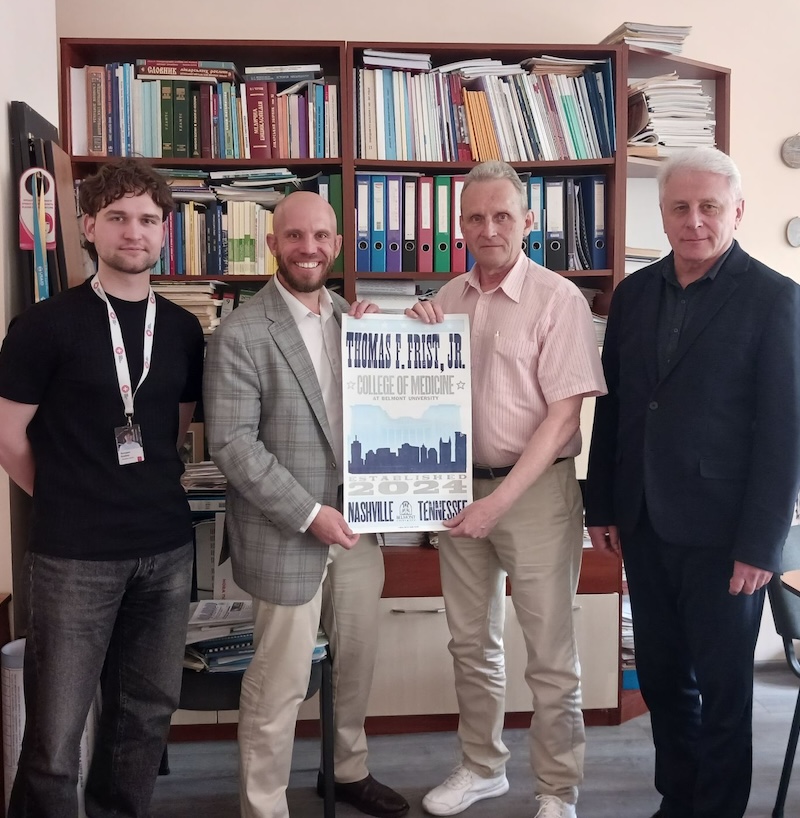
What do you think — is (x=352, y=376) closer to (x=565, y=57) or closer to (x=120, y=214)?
(x=120, y=214)

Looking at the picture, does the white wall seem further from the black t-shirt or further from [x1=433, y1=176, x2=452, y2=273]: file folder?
[x1=433, y1=176, x2=452, y2=273]: file folder

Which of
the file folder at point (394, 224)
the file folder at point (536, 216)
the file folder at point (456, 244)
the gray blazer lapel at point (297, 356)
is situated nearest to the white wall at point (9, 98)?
the gray blazer lapel at point (297, 356)

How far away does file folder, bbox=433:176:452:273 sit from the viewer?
2.75 metres

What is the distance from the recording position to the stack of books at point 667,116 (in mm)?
2793

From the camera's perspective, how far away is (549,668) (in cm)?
201

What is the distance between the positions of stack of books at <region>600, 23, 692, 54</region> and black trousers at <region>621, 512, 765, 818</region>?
1.83 metres

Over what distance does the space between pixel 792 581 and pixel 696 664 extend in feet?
1.10

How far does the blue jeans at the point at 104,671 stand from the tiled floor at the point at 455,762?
19.6 inches

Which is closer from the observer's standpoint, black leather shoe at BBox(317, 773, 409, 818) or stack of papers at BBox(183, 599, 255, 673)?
stack of papers at BBox(183, 599, 255, 673)

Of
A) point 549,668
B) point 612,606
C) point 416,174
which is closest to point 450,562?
point 549,668

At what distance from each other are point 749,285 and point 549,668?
3.59ft

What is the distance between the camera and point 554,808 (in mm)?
2039

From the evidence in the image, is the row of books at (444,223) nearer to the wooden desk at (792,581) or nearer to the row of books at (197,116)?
the row of books at (197,116)

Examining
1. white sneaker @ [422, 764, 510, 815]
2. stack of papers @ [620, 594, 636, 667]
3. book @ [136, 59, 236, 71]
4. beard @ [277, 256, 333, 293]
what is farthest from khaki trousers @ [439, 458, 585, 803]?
book @ [136, 59, 236, 71]
